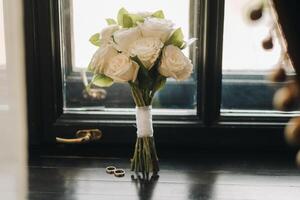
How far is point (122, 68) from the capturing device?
1.06m

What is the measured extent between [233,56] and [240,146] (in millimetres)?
278

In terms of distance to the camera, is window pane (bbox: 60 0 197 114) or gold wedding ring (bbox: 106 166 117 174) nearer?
gold wedding ring (bbox: 106 166 117 174)

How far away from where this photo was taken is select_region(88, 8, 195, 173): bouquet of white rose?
1065mm

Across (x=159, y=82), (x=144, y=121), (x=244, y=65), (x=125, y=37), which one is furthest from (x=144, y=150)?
(x=244, y=65)

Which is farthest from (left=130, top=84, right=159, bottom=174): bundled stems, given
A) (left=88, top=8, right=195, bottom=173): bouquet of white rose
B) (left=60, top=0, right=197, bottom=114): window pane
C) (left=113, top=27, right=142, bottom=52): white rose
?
(left=60, top=0, right=197, bottom=114): window pane

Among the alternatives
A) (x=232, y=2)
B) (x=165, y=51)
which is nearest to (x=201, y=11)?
(x=232, y=2)

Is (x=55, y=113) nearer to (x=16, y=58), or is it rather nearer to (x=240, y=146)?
(x=16, y=58)

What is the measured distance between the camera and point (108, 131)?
136 cm

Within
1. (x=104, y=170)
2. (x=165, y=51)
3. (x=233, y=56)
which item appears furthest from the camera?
(x=233, y=56)

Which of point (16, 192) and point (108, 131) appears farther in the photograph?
point (108, 131)

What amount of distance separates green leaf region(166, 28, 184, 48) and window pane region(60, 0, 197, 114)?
0.78ft

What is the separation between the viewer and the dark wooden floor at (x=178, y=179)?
1098 millimetres

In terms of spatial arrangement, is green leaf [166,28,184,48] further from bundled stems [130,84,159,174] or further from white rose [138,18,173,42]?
bundled stems [130,84,159,174]

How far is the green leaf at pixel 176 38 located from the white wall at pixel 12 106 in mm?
442
